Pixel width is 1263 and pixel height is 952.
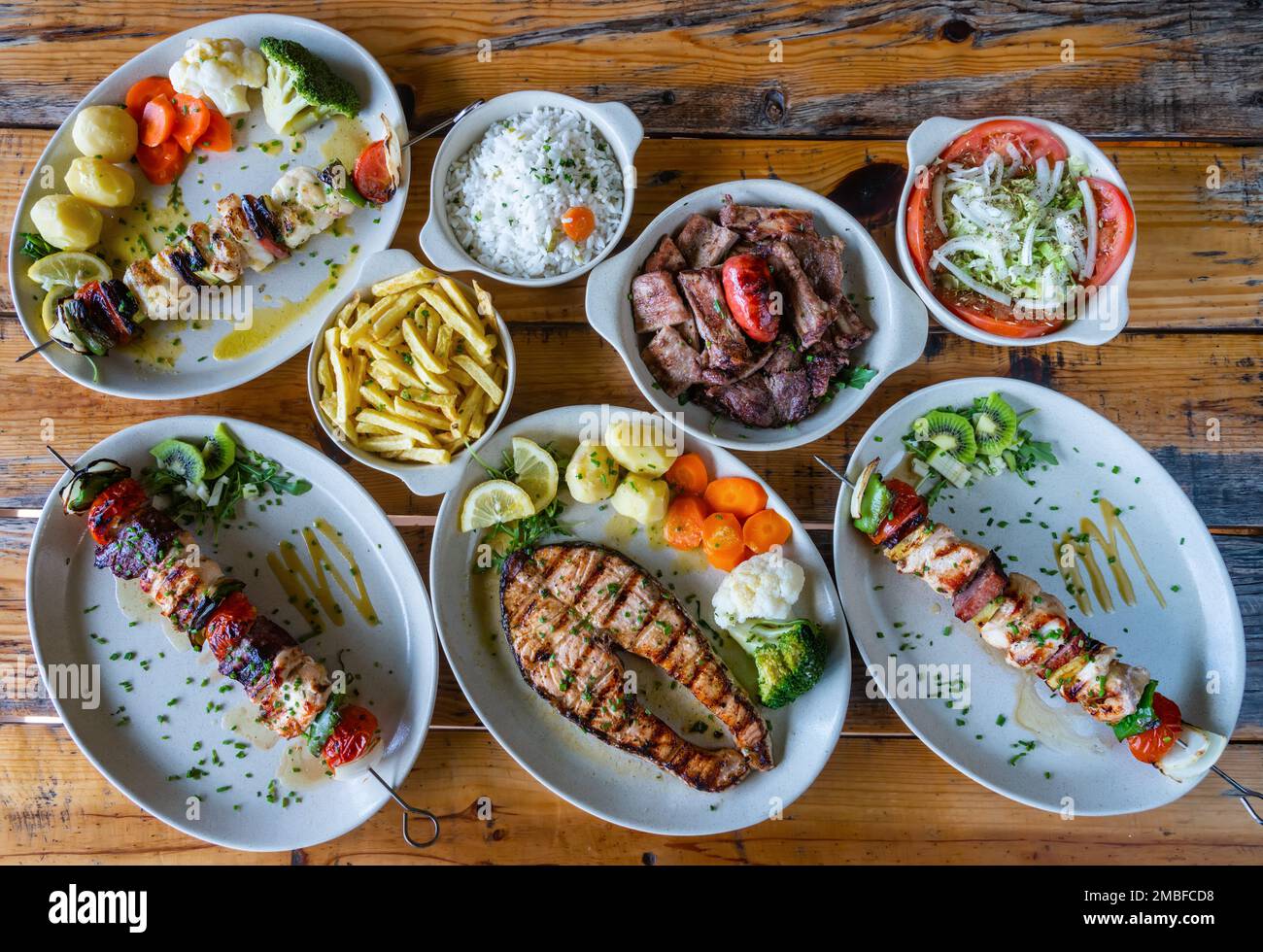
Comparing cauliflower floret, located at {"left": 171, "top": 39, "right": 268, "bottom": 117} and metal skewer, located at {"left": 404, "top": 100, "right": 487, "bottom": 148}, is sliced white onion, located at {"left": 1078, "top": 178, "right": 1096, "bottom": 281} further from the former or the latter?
cauliflower floret, located at {"left": 171, "top": 39, "right": 268, "bottom": 117}

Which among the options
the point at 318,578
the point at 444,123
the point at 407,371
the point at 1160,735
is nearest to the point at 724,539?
the point at 407,371

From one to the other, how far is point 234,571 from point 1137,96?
5.15 metres

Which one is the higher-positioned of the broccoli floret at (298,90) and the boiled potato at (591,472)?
the broccoli floret at (298,90)

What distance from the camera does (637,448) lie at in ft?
12.8

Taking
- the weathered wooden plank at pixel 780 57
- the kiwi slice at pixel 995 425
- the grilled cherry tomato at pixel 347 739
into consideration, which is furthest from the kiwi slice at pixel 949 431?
the grilled cherry tomato at pixel 347 739

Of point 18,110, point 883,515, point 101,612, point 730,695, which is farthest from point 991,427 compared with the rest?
point 18,110

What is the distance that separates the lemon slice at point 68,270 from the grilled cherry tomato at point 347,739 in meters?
2.41

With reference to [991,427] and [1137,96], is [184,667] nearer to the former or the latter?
[991,427]

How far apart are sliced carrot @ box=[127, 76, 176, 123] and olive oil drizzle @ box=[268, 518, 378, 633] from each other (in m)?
2.19

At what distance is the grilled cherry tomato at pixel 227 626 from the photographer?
387 cm

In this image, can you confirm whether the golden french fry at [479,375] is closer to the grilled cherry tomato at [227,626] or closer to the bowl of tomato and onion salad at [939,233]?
the grilled cherry tomato at [227,626]

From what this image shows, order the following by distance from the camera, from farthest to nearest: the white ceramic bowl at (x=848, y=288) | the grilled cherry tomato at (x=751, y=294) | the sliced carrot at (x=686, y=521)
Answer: the sliced carrot at (x=686, y=521) → the white ceramic bowl at (x=848, y=288) → the grilled cherry tomato at (x=751, y=294)

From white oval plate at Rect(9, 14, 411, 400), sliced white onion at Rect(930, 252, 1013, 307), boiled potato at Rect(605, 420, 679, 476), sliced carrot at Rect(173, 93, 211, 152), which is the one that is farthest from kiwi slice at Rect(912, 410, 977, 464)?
sliced carrot at Rect(173, 93, 211, 152)

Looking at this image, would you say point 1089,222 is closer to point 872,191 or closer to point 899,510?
point 872,191
